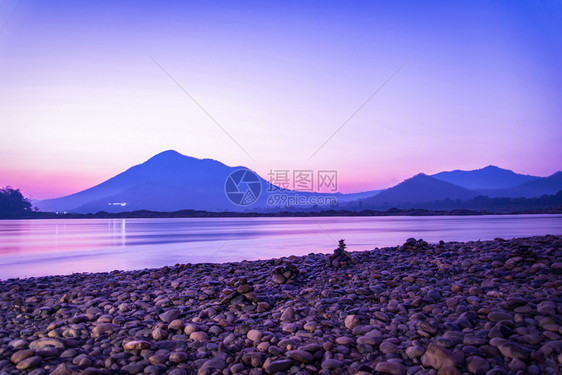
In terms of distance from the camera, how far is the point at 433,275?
21.6 ft

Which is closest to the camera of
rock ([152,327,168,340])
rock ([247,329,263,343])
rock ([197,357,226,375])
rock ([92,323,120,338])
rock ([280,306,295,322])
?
rock ([197,357,226,375])

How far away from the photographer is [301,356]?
362cm

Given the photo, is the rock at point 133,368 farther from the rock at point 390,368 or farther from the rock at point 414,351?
the rock at point 414,351

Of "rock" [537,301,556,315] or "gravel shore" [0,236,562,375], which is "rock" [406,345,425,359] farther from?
"rock" [537,301,556,315]

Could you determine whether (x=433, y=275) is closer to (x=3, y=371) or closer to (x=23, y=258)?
(x=3, y=371)

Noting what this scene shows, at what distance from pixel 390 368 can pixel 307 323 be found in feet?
4.18

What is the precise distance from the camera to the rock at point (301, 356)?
3598 mm

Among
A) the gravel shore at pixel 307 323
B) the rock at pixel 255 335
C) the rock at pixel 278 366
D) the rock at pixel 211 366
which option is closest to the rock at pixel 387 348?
the gravel shore at pixel 307 323

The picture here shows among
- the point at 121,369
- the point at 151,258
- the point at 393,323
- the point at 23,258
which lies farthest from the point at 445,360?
the point at 23,258

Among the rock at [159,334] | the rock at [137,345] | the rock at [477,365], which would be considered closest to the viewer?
the rock at [477,365]

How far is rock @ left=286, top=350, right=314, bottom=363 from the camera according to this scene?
3.60m

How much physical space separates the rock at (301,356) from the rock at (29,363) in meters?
2.31

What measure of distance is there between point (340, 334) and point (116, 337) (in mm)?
2447

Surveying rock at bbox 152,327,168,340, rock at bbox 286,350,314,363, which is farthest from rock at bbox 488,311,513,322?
rock at bbox 152,327,168,340
